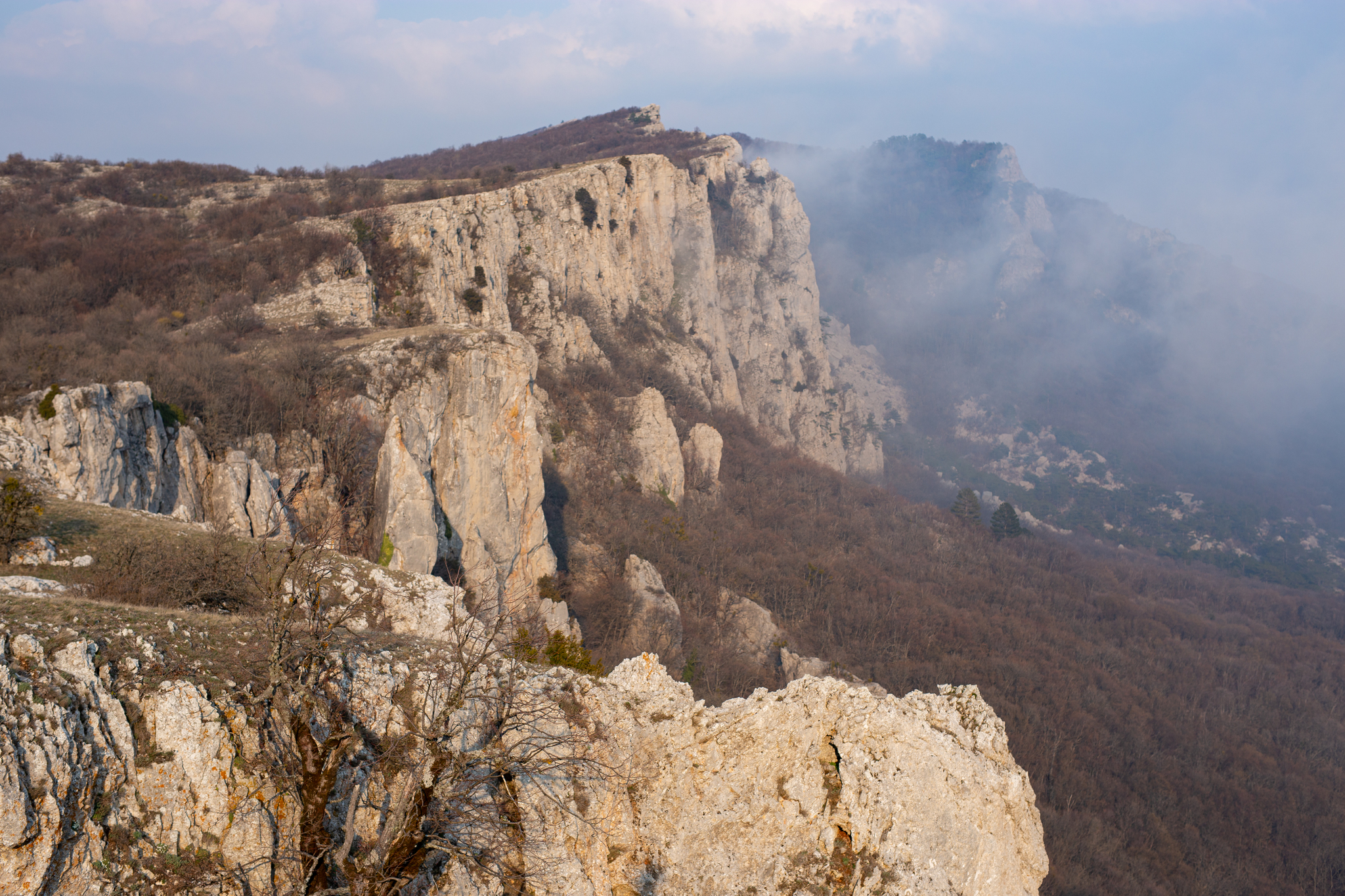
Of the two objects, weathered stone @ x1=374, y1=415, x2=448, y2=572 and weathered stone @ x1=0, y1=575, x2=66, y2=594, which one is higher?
weathered stone @ x1=0, y1=575, x2=66, y2=594

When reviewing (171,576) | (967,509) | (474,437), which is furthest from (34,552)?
(967,509)

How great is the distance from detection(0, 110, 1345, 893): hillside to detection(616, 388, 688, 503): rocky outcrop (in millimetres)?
237

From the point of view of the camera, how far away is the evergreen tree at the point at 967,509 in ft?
286

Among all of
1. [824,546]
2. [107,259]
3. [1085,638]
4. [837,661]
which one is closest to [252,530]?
[107,259]

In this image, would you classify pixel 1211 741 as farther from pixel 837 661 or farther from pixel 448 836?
pixel 448 836

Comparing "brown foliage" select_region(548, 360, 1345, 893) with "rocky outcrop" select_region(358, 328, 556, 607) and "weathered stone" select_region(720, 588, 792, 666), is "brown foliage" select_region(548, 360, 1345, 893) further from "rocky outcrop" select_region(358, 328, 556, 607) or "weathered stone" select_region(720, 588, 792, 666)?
"rocky outcrop" select_region(358, 328, 556, 607)

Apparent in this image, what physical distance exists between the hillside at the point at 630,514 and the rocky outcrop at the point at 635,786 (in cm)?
9

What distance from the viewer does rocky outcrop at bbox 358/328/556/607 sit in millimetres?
23875

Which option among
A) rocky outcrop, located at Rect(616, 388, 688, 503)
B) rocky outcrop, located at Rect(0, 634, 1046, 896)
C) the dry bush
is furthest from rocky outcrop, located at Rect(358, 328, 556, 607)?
rocky outcrop, located at Rect(616, 388, 688, 503)

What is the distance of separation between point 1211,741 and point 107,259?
73229 mm

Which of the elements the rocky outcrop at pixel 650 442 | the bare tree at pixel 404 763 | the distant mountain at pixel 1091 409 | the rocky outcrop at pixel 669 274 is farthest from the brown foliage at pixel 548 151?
the distant mountain at pixel 1091 409

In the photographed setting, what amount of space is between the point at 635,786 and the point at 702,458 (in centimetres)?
4913

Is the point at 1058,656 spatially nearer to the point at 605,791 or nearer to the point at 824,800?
the point at 824,800

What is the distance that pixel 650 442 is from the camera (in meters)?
49.5
